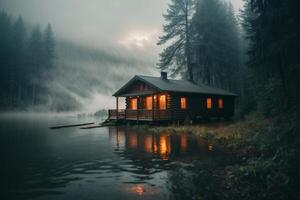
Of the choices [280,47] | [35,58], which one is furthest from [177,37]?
[35,58]

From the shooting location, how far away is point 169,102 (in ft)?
83.7

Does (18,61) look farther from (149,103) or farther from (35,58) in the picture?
(149,103)

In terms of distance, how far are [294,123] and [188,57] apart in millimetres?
30982

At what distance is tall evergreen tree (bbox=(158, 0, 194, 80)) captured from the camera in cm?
3656

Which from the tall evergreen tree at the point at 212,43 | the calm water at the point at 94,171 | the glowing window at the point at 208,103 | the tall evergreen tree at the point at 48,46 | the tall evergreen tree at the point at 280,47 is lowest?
the calm water at the point at 94,171

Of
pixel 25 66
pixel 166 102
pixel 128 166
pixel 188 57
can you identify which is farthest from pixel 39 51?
pixel 128 166

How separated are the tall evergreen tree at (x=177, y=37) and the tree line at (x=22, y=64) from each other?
46031 millimetres

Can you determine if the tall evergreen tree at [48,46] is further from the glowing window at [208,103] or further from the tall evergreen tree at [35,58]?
the glowing window at [208,103]

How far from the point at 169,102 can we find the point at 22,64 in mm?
55616

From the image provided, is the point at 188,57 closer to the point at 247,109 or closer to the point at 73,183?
the point at 247,109

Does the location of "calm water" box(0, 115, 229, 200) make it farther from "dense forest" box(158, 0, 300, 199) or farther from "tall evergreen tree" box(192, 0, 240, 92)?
"tall evergreen tree" box(192, 0, 240, 92)

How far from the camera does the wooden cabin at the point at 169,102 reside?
25.3 meters

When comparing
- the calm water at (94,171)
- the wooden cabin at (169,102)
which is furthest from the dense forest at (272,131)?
the wooden cabin at (169,102)

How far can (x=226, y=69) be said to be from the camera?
41094 millimetres
